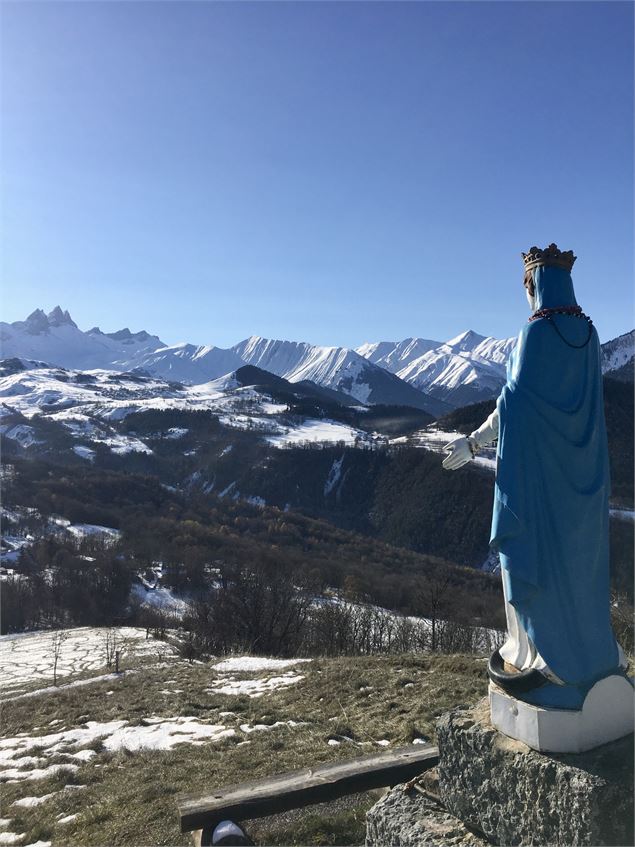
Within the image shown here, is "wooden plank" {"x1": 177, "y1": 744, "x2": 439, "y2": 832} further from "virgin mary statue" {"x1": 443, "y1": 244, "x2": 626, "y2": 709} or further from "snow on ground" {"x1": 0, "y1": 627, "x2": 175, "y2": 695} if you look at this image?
"snow on ground" {"x1": 0, "y1": 627, "x2": 175, "y2": 695}

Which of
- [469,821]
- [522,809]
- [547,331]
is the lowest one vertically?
[469,821]

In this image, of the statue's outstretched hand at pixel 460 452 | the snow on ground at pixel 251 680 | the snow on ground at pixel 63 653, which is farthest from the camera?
the snow on ground at pixel 63 653

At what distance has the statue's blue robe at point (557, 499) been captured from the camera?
15.8 ft

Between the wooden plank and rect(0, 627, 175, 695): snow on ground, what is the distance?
20452 mm

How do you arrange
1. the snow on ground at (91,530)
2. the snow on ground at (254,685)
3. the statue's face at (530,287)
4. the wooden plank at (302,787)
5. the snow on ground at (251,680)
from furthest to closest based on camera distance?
the snow on ground at (91,530) < the snow on ground at (251,680) < the snow on ground at (254,685) < the wooden plank at (302,787) < the statue's face at (530,287)

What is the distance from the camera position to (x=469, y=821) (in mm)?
4934

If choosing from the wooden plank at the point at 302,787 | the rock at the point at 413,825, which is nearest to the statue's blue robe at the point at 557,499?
the rock at the point at 413,825

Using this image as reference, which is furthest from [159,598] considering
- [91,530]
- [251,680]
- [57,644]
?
[251,680]

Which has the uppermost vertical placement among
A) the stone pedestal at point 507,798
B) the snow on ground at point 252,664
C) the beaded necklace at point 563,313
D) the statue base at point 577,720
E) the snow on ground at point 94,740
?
the beaded necklace at point 563,313

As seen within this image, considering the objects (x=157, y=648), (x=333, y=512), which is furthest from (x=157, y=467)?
(x=157, y=648)

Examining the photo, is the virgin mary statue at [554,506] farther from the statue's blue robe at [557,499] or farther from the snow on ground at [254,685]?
the snow on ground at [254,685]

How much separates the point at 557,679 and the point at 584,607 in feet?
1.97

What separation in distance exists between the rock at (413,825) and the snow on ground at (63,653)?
875 inches

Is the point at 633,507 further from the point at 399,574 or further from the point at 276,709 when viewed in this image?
the point at 276,709
